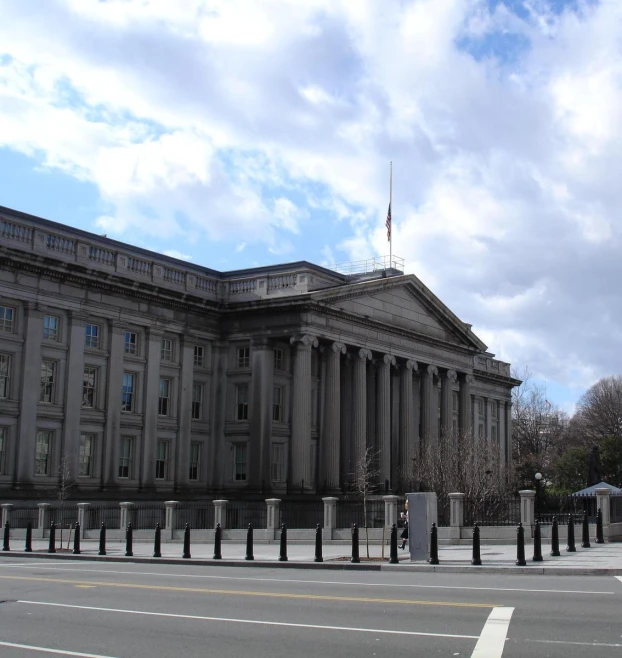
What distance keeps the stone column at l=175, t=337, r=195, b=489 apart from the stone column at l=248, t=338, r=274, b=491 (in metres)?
3.81

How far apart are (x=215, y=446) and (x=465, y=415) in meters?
24.0

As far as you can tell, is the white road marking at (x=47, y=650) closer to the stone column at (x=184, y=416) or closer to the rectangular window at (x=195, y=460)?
the stone column at (x=184, y=416)

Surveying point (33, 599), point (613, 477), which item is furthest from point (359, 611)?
point (613, 477)

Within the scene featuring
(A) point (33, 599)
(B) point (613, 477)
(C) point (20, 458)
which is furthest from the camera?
(B) point (613, 477)

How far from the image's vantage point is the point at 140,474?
56.2 m

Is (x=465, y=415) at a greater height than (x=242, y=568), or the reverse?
(x=465, y=415)

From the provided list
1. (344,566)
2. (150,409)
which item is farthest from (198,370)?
(344,566)

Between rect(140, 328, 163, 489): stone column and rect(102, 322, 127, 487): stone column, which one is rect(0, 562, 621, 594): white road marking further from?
rect(140, 328, 163, 489): stone column

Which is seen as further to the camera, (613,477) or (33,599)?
(613,477)

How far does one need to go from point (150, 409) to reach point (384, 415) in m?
17.6

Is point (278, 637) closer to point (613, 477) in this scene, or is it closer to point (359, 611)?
point (359, 611)

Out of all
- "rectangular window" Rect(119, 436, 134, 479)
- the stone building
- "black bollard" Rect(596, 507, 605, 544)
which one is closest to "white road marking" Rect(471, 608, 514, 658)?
"black bollard" Rect(596, 507, 605, 544)

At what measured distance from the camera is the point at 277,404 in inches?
2474

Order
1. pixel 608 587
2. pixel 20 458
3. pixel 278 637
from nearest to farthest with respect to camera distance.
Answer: pixel 278 637, pixel 608 587, pixel 20 458
